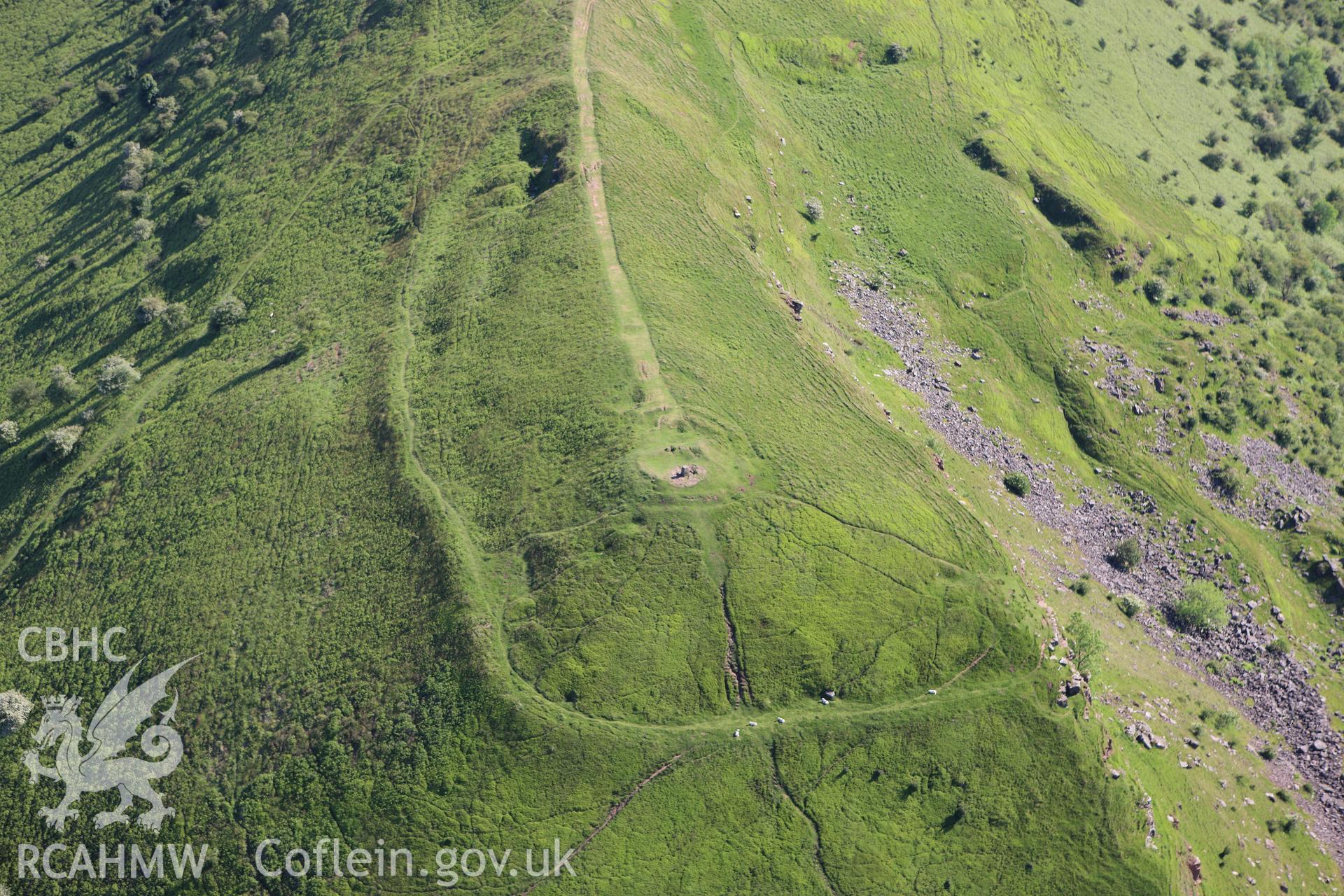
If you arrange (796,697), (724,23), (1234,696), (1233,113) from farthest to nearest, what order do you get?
(1233,113)
(724,23)
(1234,696)
(796,697)

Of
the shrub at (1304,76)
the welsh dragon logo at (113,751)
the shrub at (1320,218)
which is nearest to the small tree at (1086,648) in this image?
the welsh dragon logo at (113,751)

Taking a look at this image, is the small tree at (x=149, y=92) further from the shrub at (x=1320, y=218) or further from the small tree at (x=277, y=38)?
the shrub at (x=1320, y=218)

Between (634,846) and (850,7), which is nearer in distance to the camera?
(634,846)

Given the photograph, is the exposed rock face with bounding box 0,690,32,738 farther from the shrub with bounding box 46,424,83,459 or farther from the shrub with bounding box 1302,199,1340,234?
the shrub with bounding box 1302,199,1340,234

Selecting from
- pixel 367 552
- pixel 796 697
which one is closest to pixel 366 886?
pixel 367 552

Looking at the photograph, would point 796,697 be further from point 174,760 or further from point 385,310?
point 385,310

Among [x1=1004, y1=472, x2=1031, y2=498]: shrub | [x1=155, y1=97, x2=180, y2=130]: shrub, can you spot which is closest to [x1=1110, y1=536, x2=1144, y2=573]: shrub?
[x1=1004, y1=472, x2=1031, y2=498]: shrub

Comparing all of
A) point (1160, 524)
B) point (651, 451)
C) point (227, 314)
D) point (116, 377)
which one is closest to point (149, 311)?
point (116, 377)
